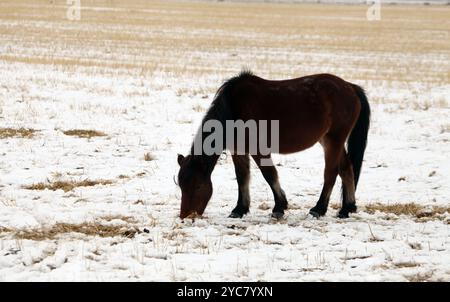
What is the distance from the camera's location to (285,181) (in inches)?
372

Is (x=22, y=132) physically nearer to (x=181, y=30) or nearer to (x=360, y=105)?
(x=360, y=105)

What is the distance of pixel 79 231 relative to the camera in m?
6.55

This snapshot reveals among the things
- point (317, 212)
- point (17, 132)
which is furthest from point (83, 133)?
point (317, 212)

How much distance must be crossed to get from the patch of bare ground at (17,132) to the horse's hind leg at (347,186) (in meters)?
6.76

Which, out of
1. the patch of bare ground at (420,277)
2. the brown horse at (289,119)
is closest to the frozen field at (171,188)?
the patch of bare ground at (420,277)

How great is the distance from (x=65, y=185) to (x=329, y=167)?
3.88 m

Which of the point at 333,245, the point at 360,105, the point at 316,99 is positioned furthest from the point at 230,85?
the point at 333,245

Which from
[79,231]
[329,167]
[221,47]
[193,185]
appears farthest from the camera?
[221,47]

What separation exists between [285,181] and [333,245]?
127 inches

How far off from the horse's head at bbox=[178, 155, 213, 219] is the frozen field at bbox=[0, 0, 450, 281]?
0.62 ft

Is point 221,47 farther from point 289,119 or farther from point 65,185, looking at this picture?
point 289,119

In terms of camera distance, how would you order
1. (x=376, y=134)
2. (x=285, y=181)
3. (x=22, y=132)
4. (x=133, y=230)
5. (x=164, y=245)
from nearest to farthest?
1. (x=164, y=245)
2. (x=133, y=230)
3. (x=285, y=181)
4. (x=22, y=132)
5. (x=376, y=134)
